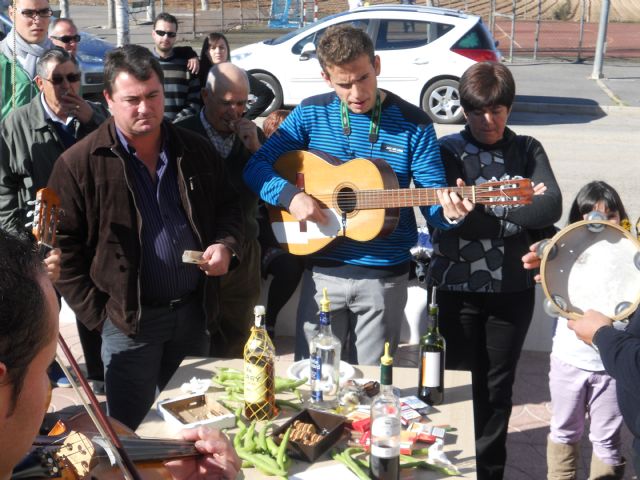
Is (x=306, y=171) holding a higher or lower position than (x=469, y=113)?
lower

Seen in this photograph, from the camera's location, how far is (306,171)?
12.7ft

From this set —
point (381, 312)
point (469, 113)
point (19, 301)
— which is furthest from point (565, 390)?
point (19, 301)

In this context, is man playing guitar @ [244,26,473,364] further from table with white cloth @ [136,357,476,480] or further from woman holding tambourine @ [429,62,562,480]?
table with white cloth @ [136,357,476,480]

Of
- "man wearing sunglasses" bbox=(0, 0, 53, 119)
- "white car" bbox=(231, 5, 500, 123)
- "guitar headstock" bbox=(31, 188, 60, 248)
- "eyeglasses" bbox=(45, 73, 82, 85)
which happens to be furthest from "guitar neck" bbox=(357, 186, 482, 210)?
"white car" bbox=(231, 5, 500, 123)

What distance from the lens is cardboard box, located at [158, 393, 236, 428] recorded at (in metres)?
2.88

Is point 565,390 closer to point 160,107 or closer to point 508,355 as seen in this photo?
point 508,355

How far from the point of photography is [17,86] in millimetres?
5180

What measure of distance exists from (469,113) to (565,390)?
4.19 ft

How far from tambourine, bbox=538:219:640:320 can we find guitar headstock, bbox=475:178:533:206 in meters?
0.36

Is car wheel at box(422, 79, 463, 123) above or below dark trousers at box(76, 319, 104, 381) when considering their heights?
above

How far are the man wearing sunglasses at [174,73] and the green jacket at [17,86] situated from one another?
1.32m

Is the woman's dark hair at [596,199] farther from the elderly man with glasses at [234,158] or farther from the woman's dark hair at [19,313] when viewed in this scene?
the woman's dark hair at [19,313]

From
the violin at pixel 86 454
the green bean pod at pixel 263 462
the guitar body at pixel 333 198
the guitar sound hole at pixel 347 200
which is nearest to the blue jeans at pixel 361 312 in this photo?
the guitar body at pixel 333 198

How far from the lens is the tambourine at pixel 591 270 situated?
9.49ft
